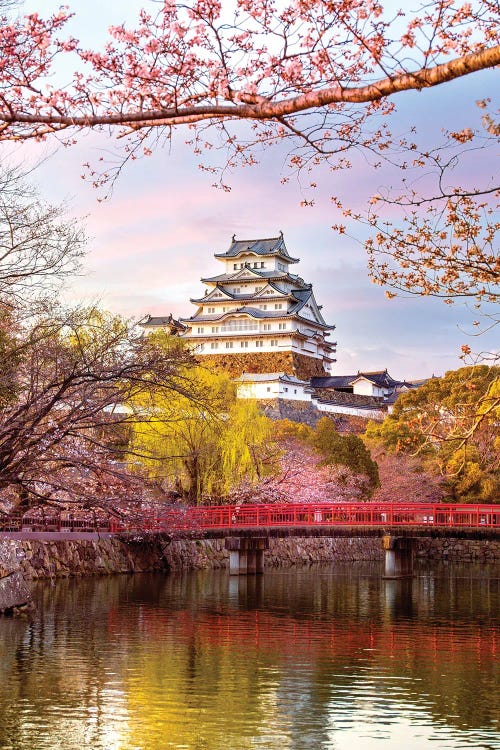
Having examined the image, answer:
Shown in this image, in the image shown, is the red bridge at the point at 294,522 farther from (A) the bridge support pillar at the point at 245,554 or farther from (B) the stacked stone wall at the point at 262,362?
(B) the stacked stone wall at the point at 262,362

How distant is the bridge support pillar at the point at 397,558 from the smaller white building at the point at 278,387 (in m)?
26.2

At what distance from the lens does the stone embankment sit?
822 inches

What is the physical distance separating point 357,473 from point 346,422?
2052cm

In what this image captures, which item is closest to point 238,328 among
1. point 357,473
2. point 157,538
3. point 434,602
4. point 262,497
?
point 357,473

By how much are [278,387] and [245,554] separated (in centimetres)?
2592

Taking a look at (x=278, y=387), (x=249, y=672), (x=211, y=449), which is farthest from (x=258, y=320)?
(x=249, y=672)

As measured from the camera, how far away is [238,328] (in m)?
65.6

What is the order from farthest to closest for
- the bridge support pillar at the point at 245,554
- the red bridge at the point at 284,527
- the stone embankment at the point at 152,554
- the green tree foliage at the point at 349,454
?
the green tree foliage at the point at 349,454, the bridge support pillar at the point at 245,554, the red bridge at the point at 284,527, the stone embankment at the point at 152,554

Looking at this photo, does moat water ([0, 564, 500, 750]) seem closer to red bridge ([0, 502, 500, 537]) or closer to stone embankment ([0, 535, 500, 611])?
stone embankment ([0, 535, 500, 611])

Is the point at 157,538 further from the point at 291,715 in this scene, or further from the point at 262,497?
the point at 291,715

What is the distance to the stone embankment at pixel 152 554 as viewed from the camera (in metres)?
20.9

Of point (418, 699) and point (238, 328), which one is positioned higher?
point (238, 328)

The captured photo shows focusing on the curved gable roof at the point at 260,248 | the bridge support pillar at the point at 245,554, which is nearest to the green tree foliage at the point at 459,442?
the bridge support pillar at the point at 245,554

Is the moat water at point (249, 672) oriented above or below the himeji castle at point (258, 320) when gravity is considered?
below
